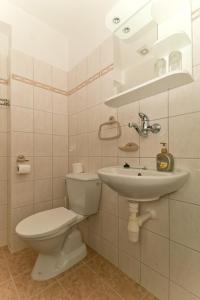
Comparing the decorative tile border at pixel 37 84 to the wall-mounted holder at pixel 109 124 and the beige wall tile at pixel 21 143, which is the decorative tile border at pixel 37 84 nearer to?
the beige wall tile at pixel 21 143

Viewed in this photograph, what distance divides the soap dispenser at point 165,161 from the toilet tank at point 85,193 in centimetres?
63

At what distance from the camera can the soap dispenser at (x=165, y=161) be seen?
1002mm

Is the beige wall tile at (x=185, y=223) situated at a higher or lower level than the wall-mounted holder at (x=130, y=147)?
lower

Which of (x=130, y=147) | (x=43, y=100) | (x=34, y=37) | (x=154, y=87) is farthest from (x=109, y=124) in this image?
(x=34, y=37)

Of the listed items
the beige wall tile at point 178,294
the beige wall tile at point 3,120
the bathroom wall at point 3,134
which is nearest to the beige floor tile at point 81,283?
the beige wall tile at point 178,294

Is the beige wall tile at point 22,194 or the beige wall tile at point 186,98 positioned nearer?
the beige wall tile at point 186,98

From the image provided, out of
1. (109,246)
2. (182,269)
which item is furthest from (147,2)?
(109,246)

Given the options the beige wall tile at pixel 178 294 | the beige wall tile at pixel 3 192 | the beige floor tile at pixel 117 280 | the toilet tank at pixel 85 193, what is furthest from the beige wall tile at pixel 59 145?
the beige wall tile at pixel 178 294

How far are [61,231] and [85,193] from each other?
350 mm

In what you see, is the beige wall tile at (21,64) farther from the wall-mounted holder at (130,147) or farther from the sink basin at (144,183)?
the sink basin at (144,183)

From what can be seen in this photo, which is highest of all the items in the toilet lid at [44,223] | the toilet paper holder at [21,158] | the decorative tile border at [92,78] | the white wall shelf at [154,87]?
the decorative tile border at [92,78]

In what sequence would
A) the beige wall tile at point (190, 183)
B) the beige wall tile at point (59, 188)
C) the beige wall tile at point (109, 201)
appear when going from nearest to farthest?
the beige wall tile at point (190, 183)
the beige wall tile at point (109, 201)
the beige wall tile at point (59, 188)

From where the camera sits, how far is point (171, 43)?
103 cm

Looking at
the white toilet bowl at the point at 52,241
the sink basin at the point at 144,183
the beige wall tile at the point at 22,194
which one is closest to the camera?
the sink basin at the point at 144,183
